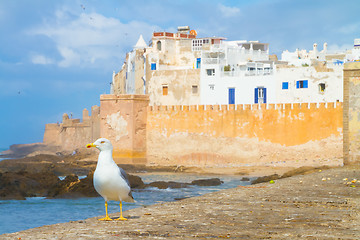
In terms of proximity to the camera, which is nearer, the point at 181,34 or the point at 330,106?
the point at 330,106

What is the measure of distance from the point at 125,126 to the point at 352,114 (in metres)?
14.8

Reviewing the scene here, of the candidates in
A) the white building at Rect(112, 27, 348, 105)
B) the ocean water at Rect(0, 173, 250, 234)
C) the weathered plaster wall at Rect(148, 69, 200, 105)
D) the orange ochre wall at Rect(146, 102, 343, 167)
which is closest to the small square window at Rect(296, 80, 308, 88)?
the white building at Rect(112, 27, 348, 105)

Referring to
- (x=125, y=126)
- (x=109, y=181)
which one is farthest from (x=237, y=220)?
(x=125, y=126)

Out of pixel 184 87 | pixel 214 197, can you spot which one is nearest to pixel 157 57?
pixel 184 87

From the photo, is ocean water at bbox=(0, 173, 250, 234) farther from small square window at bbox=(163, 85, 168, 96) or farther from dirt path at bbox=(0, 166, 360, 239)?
small square window at bbox=(163, 85, 168, 96)

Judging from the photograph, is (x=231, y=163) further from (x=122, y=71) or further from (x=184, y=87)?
(x=122, y=71)

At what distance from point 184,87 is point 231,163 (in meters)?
7.92

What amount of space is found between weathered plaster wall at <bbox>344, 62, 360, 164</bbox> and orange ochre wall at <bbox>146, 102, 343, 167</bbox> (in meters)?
9.05

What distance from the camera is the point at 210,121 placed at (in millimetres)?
27781

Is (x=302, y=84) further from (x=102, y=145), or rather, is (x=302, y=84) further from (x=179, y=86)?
(x=102, y=145)

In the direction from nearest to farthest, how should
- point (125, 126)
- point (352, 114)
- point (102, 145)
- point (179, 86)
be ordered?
1. point (102, 145)
2. point (352, 114)
3. point (125, 126)
4. point (179, 86)

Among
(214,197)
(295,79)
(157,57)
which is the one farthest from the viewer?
(157,57)

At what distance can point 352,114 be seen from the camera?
50.7ft

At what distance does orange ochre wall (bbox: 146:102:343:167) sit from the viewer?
82.8 ft
